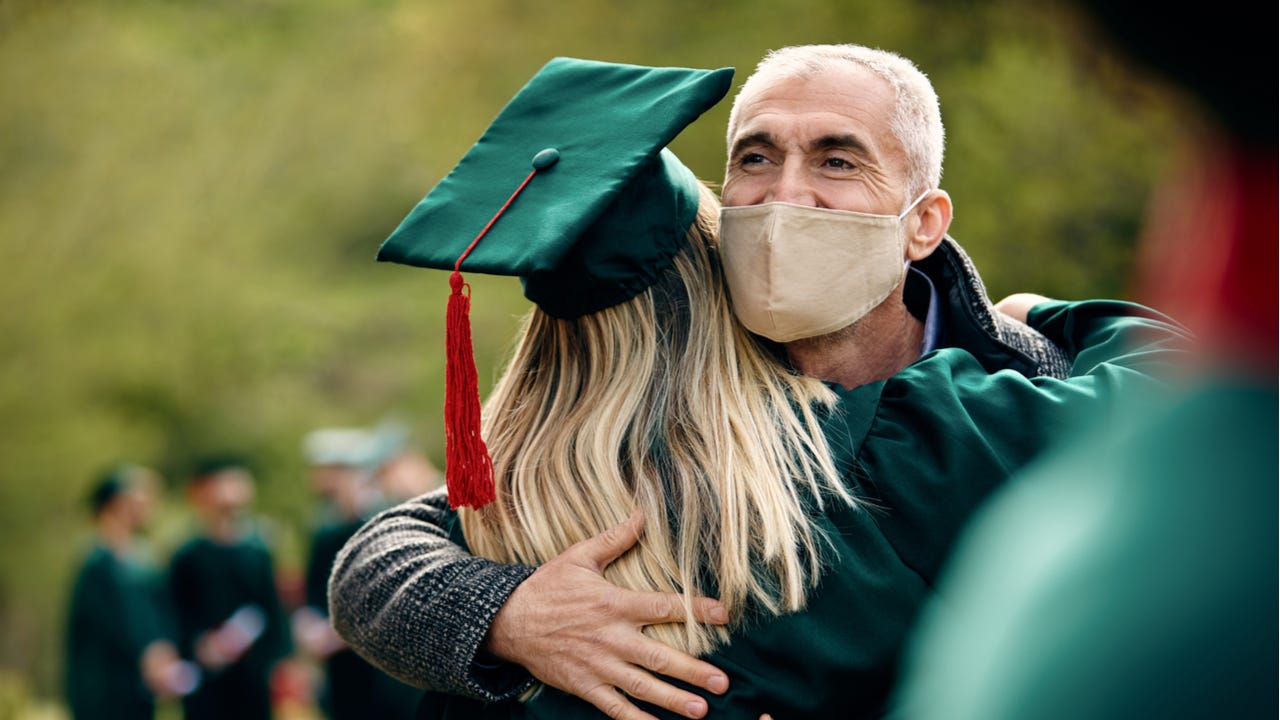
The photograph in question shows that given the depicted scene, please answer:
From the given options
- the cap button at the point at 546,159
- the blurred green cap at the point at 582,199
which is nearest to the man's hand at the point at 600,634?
the blurred green cap at the point at 582,199

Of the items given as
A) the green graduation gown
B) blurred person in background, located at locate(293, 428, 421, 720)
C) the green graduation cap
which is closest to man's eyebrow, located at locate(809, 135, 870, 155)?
the green graduation cap

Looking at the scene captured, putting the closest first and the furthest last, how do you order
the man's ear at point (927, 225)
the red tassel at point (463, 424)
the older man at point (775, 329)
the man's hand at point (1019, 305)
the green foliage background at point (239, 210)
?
1. the older man at point (775, 329)
2. the red tassel at point (463, 424)
3. the man's ear at point (927, 225)
4. the man's hand at point (1019, 305)
5. the green foliage background at point (239, 210)

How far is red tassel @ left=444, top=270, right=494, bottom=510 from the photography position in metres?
2.54

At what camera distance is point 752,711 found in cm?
230

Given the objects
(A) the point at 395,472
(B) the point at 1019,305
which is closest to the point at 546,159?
(B) the point at 1019,305

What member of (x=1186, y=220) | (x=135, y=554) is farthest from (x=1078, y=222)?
(x=1186, y=220)

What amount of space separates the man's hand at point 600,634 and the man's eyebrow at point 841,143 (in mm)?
836

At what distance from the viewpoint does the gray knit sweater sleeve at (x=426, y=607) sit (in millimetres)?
2471

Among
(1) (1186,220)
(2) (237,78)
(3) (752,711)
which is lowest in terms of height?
(3) (752,711)

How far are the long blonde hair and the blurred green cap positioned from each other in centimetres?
10

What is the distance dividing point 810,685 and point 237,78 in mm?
17677

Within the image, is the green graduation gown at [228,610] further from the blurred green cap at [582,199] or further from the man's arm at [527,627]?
the blurred green cap at [582,199]

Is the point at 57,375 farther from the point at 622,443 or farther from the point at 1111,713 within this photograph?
the point at 1111,713

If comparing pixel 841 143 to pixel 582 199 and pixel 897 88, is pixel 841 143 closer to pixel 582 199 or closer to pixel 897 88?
pixel 897 88
